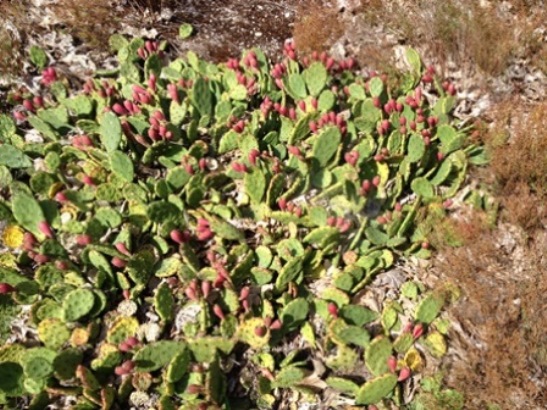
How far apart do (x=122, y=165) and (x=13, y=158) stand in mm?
884

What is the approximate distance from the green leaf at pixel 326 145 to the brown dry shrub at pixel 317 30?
1264 millimetres

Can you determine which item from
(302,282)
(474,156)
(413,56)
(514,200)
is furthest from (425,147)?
(302,282)

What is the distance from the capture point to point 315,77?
13.3 feet

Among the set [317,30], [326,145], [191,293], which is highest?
[317,30]

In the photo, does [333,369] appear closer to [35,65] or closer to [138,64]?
[138,64]

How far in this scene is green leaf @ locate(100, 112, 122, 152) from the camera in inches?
140

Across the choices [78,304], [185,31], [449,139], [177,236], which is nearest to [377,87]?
[449,139]

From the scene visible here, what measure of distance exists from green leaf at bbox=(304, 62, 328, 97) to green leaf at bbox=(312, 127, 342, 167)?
2.19 feet

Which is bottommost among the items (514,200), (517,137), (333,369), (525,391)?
(333,369)

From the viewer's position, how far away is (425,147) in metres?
3.60

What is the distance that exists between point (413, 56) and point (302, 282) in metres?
2.18

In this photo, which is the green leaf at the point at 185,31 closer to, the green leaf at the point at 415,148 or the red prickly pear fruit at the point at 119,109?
the red prickly pear fruit at the point at 119,109

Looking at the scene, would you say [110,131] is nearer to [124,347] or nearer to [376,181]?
[124,347]

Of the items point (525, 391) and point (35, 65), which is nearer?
point (525, 391)
